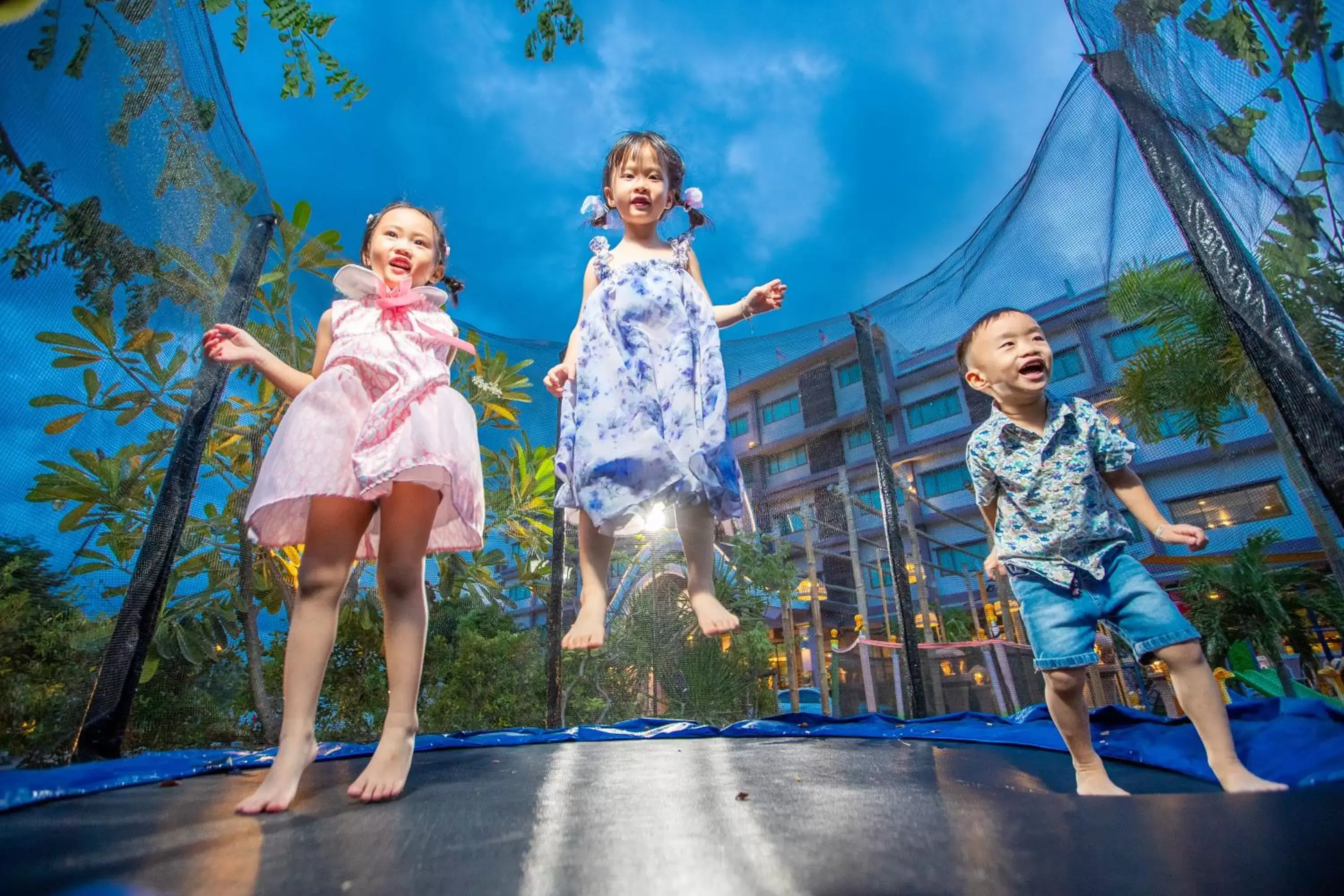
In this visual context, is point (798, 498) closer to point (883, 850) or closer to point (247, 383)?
point (247, 383)

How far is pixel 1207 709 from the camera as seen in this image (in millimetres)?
1049

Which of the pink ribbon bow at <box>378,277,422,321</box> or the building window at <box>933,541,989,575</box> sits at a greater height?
the building window at <box>933,541,989,575</box>

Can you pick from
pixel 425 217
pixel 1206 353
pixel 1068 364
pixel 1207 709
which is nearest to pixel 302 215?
pixel 425 217

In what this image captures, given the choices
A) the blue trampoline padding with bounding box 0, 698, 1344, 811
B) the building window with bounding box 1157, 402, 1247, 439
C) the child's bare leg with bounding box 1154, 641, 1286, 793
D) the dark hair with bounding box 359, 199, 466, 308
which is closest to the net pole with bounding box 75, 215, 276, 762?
the blue trampoline padding with bounding box 0, 698, 1344, 811

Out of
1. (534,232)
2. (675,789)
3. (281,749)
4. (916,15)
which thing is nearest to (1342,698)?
(675,789)

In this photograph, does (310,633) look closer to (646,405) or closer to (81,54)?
(646,405)

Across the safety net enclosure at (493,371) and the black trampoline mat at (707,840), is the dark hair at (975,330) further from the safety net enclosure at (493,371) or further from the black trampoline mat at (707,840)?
the black trampoline mat at (707,840)

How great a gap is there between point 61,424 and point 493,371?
1.89 meters

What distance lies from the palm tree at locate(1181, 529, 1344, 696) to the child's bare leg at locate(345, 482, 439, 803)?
30.6 ft

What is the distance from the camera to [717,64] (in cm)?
3819

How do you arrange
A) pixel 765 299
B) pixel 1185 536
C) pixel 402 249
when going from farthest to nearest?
pixel 765 299 < pixel 402 249 < pixel 1185 536

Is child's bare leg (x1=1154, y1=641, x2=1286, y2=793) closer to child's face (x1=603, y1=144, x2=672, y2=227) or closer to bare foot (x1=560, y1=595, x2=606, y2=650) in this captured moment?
bare foot (x1=560, y1=595, x2=606, y2=650)

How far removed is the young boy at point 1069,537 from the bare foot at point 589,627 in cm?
83

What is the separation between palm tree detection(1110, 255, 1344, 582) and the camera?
4.27ft
